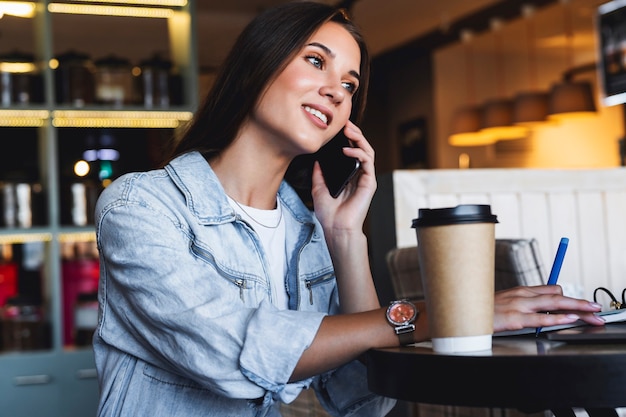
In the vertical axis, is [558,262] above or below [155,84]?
below

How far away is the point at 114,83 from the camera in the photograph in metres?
3.72

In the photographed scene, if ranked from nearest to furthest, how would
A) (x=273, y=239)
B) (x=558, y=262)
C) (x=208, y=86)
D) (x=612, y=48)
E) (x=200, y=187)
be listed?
(x=558, y=262) < (x=200, y=187) < (x=273, y=239) < (x=208, y=86) < (x=612, y=48)

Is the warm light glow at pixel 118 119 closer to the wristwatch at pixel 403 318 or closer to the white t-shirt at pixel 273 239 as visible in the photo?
the white t-shirt at pixel 273 239

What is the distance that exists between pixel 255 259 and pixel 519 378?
22.0 inches

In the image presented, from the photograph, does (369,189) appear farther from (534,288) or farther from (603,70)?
(603,70)

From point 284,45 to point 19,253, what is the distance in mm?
2595

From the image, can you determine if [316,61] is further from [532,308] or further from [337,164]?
[532,308]

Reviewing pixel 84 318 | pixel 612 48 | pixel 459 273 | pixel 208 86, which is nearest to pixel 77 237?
pixel 84 318

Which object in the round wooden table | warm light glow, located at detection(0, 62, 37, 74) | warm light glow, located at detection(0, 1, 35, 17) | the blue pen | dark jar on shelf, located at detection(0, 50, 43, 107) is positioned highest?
warm light glow, located at detection(0, 1, 35, 17)

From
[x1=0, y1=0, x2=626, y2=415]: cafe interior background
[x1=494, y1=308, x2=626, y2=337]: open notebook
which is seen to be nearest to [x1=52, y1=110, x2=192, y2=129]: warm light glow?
[x1=0, y1=0, x2=626, y2=415]: cafe interior background

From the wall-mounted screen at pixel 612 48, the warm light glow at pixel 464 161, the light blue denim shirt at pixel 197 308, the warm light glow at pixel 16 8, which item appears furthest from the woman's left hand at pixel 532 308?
the warm light glow at pixel 464 161

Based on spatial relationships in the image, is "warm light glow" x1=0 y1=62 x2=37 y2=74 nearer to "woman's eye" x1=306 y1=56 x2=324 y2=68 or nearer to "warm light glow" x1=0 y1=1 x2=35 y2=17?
"warm light glow" x1=0 y1=1 x2=35 y2=17

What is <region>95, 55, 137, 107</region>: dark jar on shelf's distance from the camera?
12.1ft

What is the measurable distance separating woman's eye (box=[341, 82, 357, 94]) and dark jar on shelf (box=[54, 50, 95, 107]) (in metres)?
2.34
